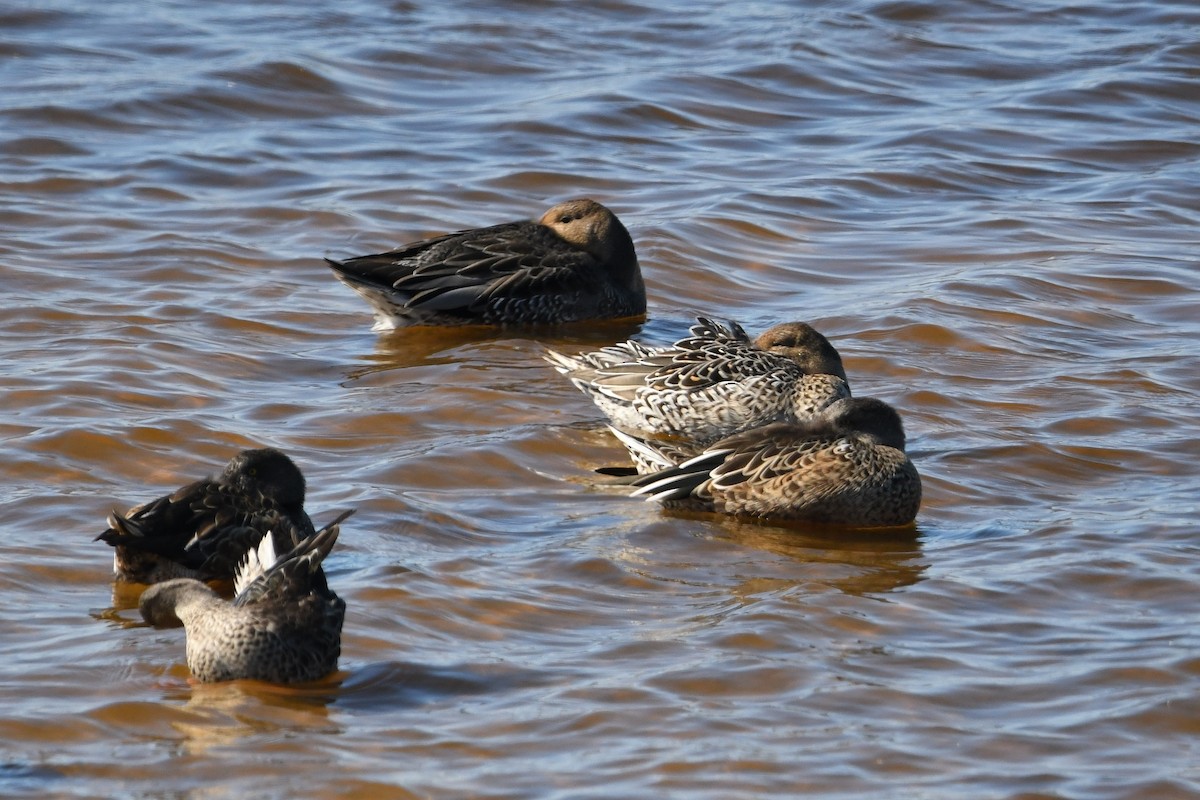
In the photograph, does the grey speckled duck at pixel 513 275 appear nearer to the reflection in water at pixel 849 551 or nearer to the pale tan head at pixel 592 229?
the pale tan head at pixel 592 229

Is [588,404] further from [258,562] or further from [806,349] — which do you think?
[258,562]

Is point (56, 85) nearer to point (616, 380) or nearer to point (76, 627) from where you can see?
point (616, 380)

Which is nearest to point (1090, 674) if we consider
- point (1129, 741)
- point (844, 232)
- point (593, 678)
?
point (1129, 741)

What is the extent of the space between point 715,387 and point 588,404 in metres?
0.90

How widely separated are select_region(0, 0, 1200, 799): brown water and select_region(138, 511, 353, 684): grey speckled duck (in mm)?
101

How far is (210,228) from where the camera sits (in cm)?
1240

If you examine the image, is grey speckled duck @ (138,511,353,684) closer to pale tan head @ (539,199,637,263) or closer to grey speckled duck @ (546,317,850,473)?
grey speckled duck @ (546,317,850,473)

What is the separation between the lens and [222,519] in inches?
284

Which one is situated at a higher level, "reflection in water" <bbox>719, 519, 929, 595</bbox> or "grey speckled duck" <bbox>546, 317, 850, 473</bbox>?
"grey speckled duck" <bbox>546, 317, 850, 473</bbox>

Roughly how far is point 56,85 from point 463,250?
5.84 m

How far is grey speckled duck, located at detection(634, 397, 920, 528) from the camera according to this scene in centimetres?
796

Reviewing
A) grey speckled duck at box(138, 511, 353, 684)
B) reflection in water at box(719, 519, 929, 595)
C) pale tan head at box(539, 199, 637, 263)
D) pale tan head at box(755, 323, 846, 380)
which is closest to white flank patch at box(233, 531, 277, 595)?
grey speckled duck at box(138, 511, 353, 684)

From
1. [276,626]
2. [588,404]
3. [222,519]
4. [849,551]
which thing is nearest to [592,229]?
[588,404]

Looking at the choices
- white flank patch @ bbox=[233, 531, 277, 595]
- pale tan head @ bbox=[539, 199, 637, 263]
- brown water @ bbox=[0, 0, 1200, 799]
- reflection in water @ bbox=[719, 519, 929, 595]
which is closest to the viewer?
brown water @ bbox=[0, 0, 1200, 799]
